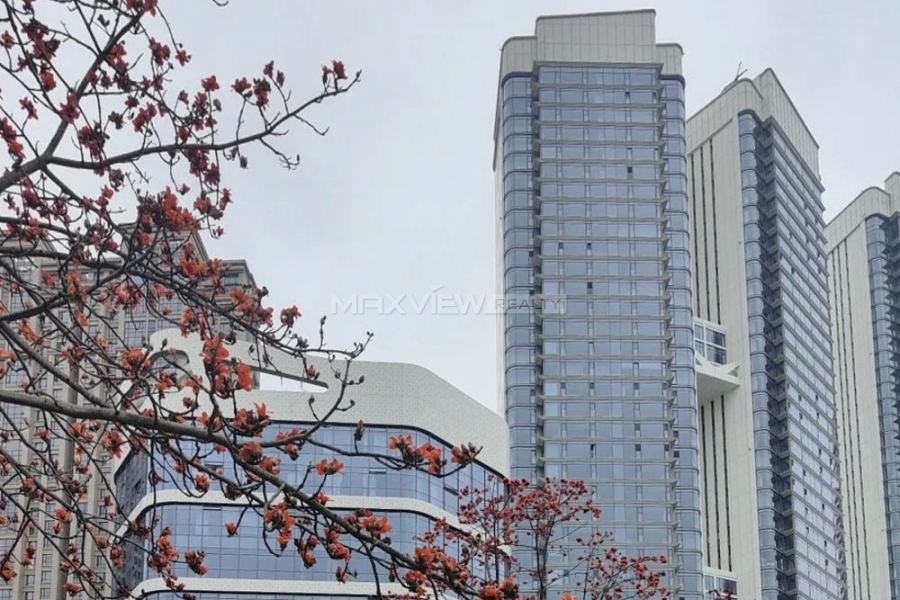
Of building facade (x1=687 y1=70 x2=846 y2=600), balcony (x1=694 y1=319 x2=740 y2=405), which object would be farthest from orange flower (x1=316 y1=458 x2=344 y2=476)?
balcony (x1=694 y1=319 x2=740 y2=405)

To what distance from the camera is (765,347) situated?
3324 inches

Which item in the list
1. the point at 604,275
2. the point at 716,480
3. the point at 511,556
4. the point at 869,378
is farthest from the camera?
the point at 869,378

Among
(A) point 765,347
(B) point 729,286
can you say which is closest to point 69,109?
(A) point 765,347

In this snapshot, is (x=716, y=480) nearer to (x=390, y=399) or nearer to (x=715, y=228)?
(x=715, y=228)

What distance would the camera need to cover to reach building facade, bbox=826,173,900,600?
99.8m

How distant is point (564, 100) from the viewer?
82625 millimetres

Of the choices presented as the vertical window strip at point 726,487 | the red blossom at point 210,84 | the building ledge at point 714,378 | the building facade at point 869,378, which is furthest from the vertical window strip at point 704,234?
the red blossom at point 210,84

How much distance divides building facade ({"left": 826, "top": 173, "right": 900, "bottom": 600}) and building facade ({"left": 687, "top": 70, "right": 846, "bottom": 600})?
11.9m

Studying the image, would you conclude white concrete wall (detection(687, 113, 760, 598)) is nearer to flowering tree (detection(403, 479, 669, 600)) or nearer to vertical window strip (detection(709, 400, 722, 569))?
vertical window strip (detection(709, 400, 722, 569))

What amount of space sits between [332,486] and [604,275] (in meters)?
46.0

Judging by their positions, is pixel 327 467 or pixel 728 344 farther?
pixel 728 344

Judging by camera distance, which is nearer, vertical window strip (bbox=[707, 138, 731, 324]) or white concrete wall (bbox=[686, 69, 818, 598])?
white concrete wall (bbox=[686, 69, 818, 598])

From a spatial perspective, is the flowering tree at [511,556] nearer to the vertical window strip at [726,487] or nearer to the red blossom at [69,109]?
the red blossom at [69,109]

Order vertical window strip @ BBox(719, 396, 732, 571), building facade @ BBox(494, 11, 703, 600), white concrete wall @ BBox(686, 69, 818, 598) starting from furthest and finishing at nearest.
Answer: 1. vertical window strip @ BBox(719, 396, 732, 571)
2. white concrete wall @ BBox(686, 69, 818, 598)
3. building facade @ BBox(494, 11, 703, 600)
